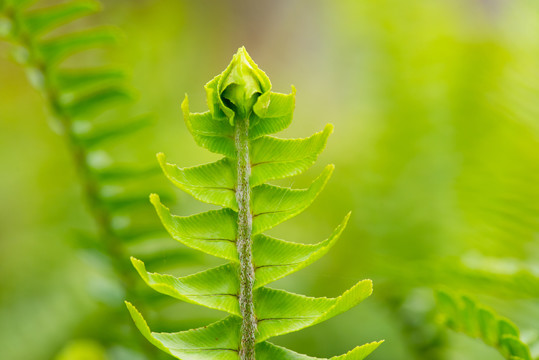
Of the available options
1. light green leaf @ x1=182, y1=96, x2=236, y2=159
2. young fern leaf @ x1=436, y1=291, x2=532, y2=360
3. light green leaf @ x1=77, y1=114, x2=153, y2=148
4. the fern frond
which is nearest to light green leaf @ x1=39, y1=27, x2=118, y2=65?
the fern frond


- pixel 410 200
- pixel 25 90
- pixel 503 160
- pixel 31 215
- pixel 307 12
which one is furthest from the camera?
pixel 307 12

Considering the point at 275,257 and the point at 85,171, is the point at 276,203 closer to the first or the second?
the point at 275,257

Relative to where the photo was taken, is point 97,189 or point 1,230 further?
point 1,230

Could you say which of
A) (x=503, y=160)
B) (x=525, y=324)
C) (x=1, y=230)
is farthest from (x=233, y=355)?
(x=1, y=230)

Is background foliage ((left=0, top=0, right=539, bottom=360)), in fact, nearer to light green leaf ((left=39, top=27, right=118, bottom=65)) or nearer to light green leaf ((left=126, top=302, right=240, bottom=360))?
light green leaf ((left=39, top=27, right=118, bottom=65))

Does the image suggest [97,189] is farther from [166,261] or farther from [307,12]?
[307,12]

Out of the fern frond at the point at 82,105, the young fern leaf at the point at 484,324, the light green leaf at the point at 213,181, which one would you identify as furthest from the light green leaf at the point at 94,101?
the young fern leaf at the point at 484,324

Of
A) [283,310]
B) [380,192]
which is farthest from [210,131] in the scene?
[380,192]

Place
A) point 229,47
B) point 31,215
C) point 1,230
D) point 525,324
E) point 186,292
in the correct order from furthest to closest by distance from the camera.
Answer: point 229,47
point 1,230
point 31,215
point 525,324
point 186,292
